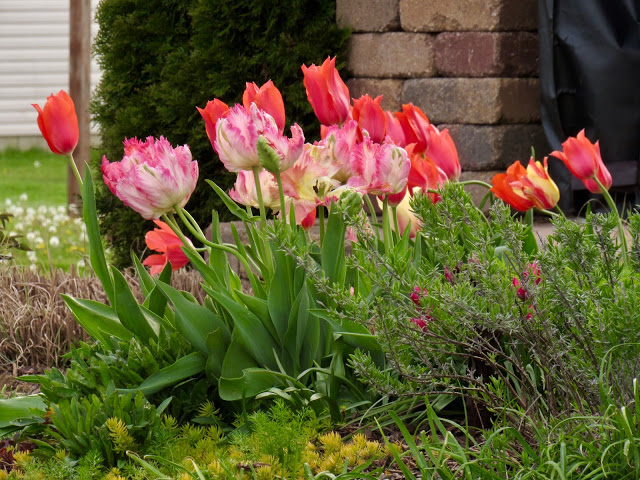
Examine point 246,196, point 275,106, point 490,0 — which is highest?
point 490,0

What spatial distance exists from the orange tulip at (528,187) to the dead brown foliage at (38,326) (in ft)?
4.22

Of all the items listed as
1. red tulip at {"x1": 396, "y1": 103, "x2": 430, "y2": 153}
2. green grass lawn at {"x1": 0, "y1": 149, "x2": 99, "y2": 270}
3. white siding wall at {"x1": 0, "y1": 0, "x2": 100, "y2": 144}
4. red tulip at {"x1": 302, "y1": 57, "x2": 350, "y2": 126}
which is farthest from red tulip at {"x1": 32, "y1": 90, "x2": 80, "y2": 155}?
white siding wall at {"x1": 0, "y1": 0, "x2": 100, "y2": 144}

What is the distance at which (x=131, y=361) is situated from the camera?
1701 millimetres

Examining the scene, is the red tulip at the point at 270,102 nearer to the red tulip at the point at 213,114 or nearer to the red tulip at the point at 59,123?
the red tulip at the point at 213,114

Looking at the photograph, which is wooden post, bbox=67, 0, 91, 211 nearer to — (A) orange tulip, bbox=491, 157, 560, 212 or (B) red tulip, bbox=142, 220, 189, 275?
(B) red tulip, bbox=142, 220, 189, 275

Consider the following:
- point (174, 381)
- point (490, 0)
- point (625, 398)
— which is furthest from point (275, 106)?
point (490, 0)

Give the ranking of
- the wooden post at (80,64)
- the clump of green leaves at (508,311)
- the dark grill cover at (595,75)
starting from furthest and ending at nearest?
the wooden post at (80,64)
the dark grill cover at (595,75)
the clump of green leaves at (508,311)

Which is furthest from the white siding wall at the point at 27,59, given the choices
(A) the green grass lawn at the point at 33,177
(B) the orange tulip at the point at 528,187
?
(B) the orange tulip at the point at 528,187

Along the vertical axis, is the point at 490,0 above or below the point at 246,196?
above

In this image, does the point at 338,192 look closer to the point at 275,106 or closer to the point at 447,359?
the point at 275,106

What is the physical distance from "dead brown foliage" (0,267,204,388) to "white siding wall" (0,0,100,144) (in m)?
9.44

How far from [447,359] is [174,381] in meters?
0.53

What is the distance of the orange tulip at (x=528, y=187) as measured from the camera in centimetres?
199

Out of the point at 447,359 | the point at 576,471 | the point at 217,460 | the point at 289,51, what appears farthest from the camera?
the point at 289,51
